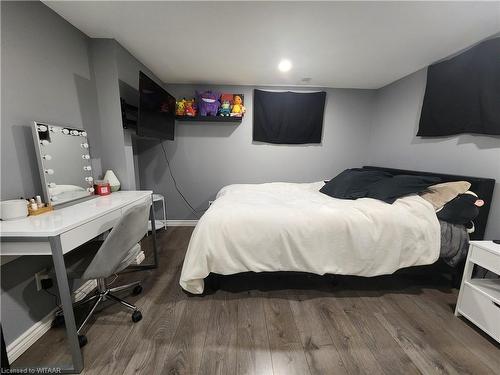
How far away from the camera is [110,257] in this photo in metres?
1.23

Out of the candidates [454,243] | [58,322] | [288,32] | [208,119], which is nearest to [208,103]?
[208,119]

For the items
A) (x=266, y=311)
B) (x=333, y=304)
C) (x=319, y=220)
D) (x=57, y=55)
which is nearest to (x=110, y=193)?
(x=57, y=55)

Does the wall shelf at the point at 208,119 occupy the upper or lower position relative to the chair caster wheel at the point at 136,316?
upper

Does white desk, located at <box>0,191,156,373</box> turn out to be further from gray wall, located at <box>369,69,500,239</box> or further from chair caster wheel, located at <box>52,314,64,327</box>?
gray wall, located at <box>369,69,500,239</box>

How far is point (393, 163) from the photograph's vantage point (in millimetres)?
2852

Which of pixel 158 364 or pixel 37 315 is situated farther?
pixel 37 315

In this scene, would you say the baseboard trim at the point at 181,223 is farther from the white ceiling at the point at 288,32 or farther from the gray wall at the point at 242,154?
the white ceiling at the point at 288,32

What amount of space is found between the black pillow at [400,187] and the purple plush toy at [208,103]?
2386mm

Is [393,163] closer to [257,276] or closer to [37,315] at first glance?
[257,276]

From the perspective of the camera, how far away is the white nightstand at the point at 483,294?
1.27 meters

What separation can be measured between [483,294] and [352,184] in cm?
126

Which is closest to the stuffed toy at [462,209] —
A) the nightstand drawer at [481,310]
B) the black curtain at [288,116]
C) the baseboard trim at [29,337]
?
the nightstand drawer at [481,310]

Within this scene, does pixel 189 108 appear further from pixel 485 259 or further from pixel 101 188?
pixel 485 259

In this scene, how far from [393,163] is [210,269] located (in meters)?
2.94
